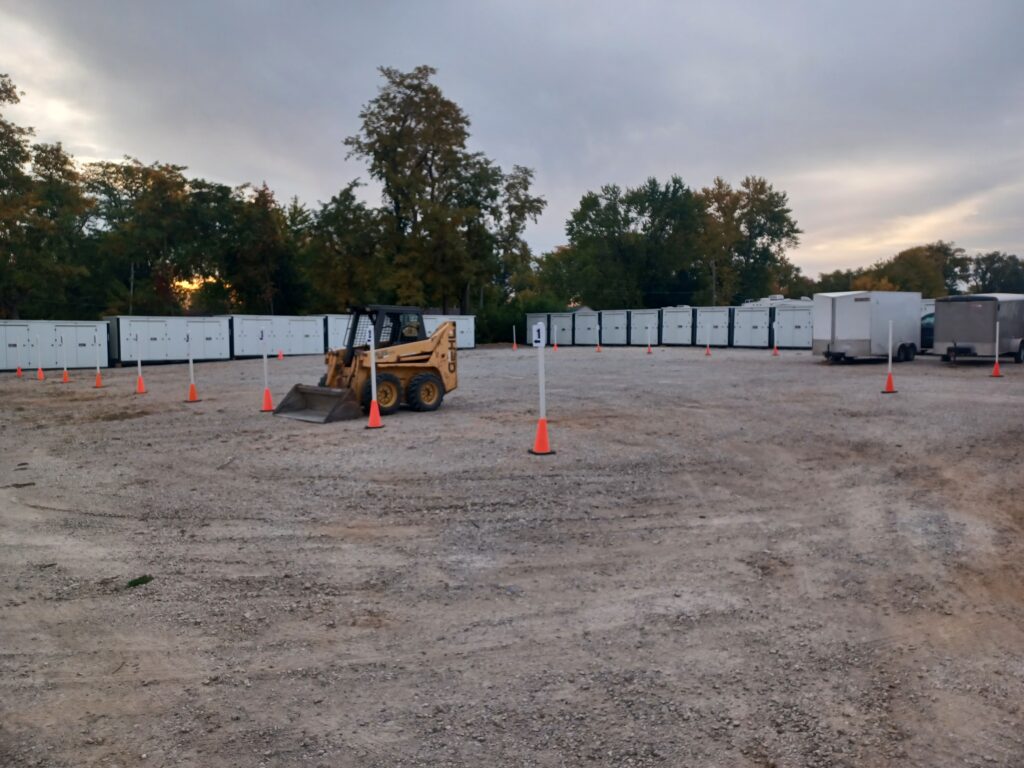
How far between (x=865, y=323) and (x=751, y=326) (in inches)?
658

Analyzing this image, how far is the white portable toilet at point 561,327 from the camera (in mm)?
52719

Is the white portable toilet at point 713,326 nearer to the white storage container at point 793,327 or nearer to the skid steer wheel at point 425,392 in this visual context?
the white storage container at point 793,327

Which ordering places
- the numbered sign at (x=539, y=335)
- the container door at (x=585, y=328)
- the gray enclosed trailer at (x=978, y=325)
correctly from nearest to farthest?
the numbered sign at (x=539, y=335) < the gray enclosed trailer at (x=978, y=325) < the container door at (x=585, y=328)

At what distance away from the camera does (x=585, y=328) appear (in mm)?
51594

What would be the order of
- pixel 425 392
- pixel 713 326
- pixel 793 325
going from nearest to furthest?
pixel 425 392 → pixel 793 325 → pixel 713 326

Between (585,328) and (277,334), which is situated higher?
(585,328)

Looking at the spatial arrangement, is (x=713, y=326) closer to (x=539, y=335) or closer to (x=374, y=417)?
(x=374, y=417)

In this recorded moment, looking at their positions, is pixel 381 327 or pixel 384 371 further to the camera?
pixel 381 327

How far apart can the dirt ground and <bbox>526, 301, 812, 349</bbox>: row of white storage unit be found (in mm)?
27835

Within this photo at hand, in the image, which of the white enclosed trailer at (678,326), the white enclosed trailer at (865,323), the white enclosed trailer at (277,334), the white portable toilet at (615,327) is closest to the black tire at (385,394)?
the white enclosed trailer at (865,323)

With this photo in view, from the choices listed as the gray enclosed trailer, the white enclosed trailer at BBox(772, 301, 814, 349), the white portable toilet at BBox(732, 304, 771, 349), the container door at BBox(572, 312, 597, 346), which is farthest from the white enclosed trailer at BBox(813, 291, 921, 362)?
the container door at BBox(572, 312, 597, 346)

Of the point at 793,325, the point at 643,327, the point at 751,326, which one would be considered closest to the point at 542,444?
the point at 793,325

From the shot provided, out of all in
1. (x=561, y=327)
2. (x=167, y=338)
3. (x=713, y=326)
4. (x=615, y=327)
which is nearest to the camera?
(x=167, y=338)

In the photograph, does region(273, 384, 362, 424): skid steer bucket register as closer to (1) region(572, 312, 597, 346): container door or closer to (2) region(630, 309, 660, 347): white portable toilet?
(2) region(630, 309, 660, 347): white portable toilet
